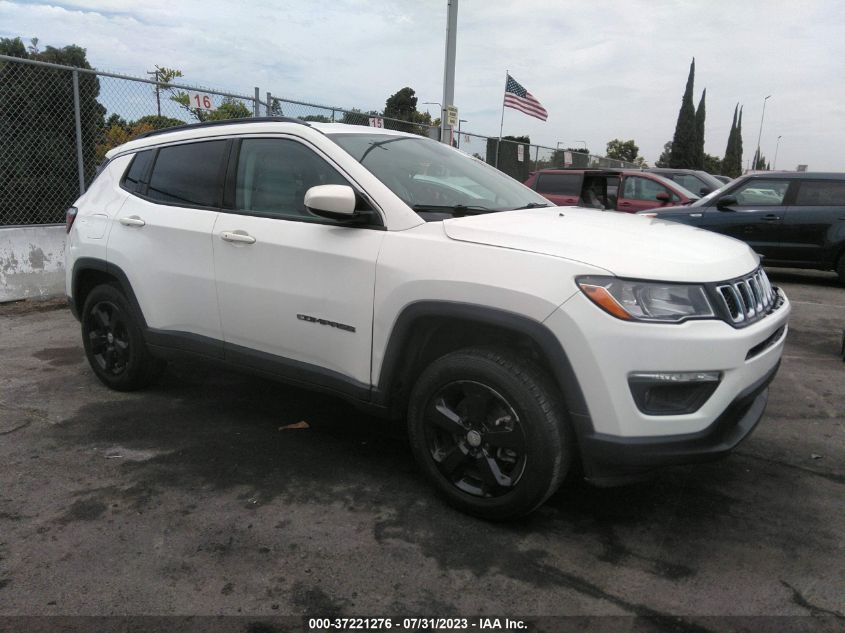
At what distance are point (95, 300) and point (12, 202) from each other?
4.29 m

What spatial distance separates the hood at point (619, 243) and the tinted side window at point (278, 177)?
2.67ft

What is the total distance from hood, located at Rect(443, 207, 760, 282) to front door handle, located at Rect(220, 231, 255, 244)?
1.12 meters

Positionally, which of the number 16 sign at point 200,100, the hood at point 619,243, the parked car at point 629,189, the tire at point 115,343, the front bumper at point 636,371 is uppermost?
the number 16 sign at point 200,100

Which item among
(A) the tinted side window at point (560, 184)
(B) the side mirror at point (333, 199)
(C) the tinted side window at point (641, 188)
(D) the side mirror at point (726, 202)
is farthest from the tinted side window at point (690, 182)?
(B) the side mirror at point (333, 199)

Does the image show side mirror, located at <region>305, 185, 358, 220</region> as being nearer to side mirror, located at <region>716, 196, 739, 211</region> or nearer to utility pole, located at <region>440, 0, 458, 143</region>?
side mirror, located at <region>716, 196, 739, 211</region>

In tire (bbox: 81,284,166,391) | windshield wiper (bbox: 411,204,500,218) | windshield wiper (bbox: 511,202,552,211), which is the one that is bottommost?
tire (bbox: 81,284,166,391)

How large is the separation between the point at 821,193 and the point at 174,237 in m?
8.74

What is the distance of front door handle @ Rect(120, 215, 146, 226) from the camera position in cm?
395

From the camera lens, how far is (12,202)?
7.57m

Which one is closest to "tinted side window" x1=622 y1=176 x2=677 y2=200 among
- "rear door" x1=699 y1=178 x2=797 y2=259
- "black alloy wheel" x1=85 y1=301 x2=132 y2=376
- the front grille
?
"rear door" x1=699 y1=178 x2=797 y2=259

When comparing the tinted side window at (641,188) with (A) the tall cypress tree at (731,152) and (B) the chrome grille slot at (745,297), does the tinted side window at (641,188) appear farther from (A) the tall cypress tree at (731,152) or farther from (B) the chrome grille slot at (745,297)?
(A) the tall cypress tree at (731,152)

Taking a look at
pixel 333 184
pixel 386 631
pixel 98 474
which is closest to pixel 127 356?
pixel 98 474

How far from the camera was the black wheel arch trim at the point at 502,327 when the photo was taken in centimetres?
246

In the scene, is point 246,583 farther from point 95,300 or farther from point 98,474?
point 95,300
